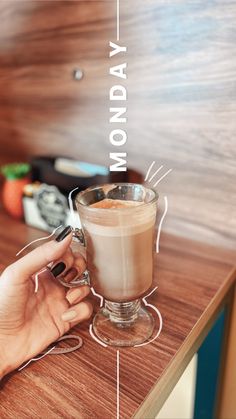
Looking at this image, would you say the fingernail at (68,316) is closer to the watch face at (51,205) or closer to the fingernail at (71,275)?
the fingernail at (71,275)

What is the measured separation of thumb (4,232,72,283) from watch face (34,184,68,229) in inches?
15.2

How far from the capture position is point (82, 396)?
0.47m

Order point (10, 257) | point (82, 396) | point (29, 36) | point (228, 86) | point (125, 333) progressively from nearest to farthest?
point (82, 396) < point (125, 333) < point (228, 86) < point (10, 257) < point (29, 36)

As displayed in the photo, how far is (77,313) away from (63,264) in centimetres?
9

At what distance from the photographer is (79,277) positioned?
0.59 m

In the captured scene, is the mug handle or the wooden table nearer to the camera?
the wooden table

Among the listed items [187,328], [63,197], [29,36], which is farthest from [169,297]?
[29,36]

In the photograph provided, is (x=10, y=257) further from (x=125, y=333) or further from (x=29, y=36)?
(x=29, y=36)

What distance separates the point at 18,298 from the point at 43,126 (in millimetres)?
694

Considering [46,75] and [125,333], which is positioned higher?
[46,75]

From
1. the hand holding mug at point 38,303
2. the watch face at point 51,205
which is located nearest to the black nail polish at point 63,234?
the hand holding mug at point 38,303

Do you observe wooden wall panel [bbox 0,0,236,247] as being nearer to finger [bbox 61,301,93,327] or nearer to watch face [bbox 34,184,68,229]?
watch face [bbox 34,184,68,229]

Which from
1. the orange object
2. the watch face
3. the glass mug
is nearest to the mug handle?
the glass mug

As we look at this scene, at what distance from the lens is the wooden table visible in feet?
1.50
